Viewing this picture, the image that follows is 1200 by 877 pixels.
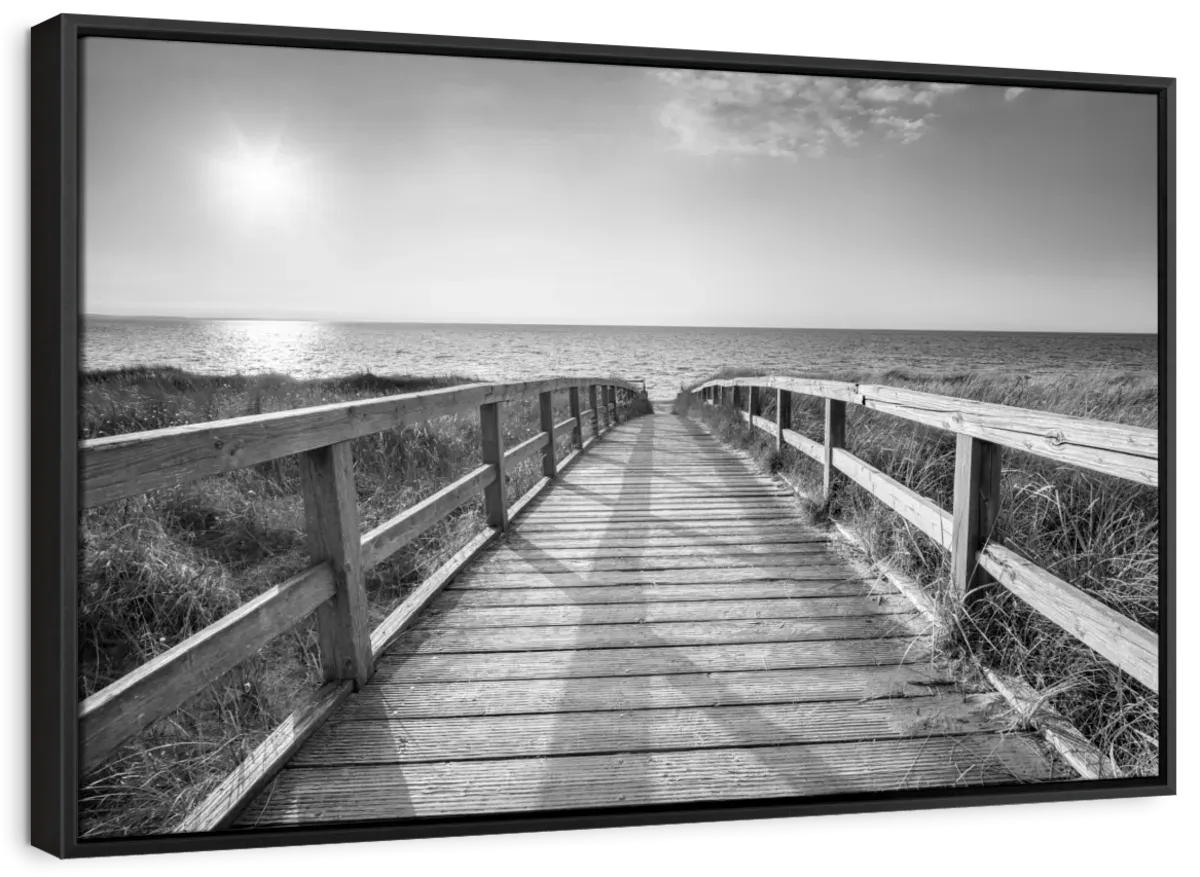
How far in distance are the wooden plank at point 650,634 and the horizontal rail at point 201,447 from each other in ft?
2.62

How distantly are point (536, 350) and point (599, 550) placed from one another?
558cm

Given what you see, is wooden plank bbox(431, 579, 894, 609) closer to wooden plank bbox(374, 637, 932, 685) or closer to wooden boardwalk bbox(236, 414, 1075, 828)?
wooden boardwalk bbox(236, 414, 1075, 828)

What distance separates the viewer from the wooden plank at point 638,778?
142 cm

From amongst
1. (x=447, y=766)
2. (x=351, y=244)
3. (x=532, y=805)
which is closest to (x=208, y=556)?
(x=351, y=244)

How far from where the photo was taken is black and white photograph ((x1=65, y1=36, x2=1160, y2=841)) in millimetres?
1460

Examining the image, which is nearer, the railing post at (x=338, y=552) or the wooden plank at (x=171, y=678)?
the wooden plank at (x=171, y=678)

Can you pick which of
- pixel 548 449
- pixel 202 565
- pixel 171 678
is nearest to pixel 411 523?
pixel 171 678

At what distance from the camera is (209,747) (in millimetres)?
1666

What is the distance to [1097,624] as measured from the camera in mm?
1482

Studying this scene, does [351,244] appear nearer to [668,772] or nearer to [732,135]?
[732,135]

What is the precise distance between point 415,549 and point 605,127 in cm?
244

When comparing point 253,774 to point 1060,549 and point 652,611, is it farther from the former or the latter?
point 1060,549

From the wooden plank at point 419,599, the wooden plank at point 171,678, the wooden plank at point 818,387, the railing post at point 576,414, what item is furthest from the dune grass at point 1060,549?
the railing post at point 576,414

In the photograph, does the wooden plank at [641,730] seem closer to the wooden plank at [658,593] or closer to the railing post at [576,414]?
the wooden plank at [658,593]
